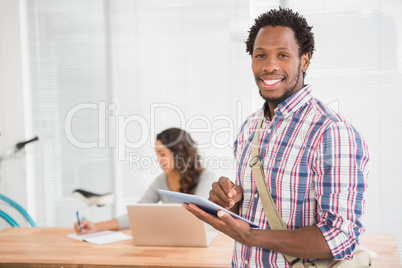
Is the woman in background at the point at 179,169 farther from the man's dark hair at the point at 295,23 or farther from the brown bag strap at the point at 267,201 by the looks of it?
the man's dark hair at the point at 295,23

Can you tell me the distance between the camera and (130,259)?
2.19m

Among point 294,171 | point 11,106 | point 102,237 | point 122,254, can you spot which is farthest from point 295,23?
point 11,106

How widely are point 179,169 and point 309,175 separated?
1886 mm

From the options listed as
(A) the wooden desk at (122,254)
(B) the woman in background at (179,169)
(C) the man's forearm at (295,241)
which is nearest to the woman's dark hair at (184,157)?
(B) the woman in background at (179,169)

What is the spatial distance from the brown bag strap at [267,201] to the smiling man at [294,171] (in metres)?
0.02

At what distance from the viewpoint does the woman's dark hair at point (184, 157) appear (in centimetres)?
304

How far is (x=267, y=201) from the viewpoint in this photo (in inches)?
51.5

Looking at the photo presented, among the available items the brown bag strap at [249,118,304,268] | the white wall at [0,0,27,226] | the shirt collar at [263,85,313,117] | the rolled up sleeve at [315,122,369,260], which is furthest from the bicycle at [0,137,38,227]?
the rolled up sleeve at [315,122,369,260]

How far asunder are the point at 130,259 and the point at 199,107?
2.11 meters

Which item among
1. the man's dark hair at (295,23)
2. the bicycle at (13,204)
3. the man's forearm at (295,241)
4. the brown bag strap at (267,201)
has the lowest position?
the bicycle at (13,204)

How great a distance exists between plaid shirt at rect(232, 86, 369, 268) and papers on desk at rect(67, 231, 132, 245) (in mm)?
1258

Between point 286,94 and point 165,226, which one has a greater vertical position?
point 286,94

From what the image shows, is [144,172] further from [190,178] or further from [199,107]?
[190,178]

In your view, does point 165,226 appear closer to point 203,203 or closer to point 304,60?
point 203,203
